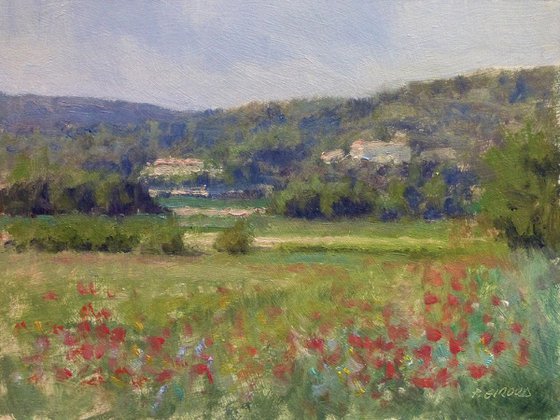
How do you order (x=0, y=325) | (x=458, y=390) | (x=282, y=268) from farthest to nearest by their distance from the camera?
1. (x=282, y=268)
2. (x=0, y=325)
3. (x=458, y=390)

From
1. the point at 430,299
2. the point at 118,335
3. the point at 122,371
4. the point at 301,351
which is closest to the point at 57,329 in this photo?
the point at 118,335

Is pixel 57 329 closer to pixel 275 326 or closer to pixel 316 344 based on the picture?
pixel 275 326

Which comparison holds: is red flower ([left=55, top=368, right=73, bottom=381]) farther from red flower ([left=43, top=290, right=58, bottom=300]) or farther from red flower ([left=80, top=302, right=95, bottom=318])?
red flower ([left=43, top=290, right=58, bottom=300])

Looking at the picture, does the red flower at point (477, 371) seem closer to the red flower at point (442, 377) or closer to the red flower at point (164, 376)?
the red flower at point (442, 377)

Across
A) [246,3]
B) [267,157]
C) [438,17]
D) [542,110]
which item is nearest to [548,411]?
[542,110]

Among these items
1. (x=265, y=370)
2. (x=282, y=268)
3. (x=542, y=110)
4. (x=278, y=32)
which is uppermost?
(x=278, y=32)

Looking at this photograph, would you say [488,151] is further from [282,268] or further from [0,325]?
[0,325]
